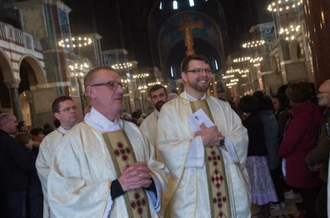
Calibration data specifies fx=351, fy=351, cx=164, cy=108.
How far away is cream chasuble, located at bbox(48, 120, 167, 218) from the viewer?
2.34 meters

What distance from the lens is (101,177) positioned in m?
2.48

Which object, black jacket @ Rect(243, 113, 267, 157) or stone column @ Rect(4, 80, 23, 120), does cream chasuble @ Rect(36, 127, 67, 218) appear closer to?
black jacket @ Rect(243, 113, 267, 157)

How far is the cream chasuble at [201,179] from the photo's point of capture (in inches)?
126

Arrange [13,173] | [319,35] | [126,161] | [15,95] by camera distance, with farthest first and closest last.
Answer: [15,95], [13,173], [319,35], [126,161]

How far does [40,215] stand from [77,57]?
588 inches

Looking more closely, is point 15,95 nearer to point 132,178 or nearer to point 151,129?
point 151,129

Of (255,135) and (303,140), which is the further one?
(255,135)

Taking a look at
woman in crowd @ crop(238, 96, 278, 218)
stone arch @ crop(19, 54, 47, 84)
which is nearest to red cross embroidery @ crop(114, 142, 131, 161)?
woman in crowd @ crop(238, 96, 278, 218)

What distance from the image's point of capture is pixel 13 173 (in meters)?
4.45

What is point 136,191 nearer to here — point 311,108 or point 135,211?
point 135,211

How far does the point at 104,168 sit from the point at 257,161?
11.3 feet

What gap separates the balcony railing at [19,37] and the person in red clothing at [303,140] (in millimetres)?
12441

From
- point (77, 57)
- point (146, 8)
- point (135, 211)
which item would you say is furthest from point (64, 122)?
point (146, 8)

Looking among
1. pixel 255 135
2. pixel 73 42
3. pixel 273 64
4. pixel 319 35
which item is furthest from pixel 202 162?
pixel 273 64
